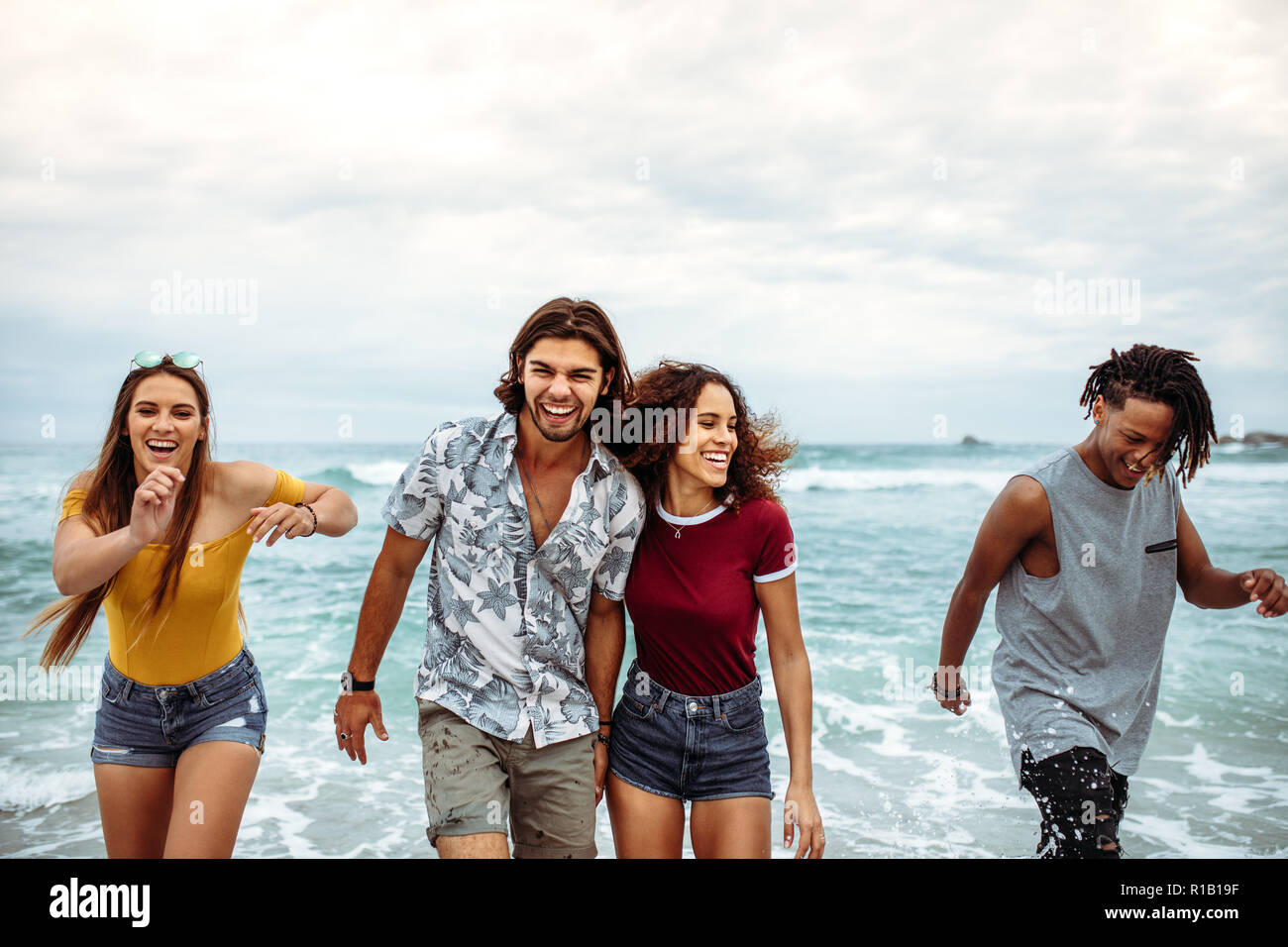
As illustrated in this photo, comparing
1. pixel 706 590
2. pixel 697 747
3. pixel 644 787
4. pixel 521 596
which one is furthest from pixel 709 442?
pixel 644 787

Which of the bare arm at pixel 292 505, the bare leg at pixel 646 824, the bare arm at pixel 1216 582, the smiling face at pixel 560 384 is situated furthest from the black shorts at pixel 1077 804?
the bare arm at pixel 292 505

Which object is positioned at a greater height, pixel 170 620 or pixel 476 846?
pixel 170 620

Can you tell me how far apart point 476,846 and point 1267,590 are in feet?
9.77

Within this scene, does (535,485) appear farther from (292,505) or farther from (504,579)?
(292,505)

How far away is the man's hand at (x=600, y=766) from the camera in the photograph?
3.69 meters

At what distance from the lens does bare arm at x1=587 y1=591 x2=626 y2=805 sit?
3.66 meters

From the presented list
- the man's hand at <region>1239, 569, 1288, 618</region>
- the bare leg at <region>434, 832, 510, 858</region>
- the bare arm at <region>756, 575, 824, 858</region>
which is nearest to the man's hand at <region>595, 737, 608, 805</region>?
the bare leg at <region>434, 832, 510, 858</region>

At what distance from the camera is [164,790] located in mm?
3656

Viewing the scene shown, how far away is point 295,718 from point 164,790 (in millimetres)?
5662

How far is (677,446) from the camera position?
12.0ft

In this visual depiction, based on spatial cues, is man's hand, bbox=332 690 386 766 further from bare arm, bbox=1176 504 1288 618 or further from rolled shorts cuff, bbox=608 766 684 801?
bare arm, bbox=1176 504 1288 618
